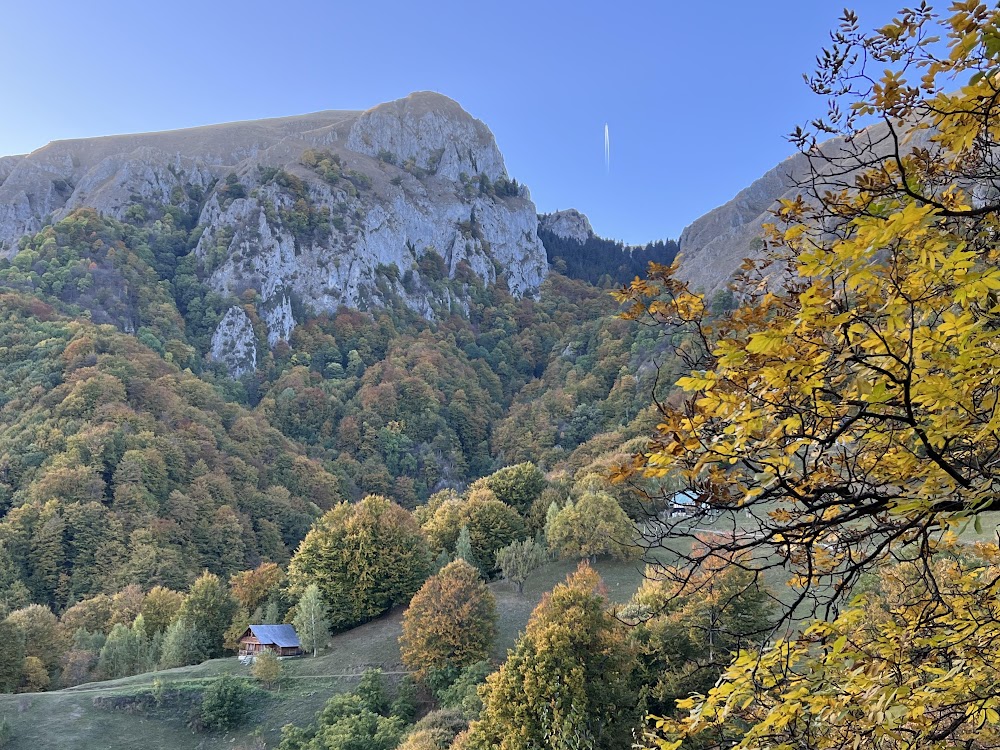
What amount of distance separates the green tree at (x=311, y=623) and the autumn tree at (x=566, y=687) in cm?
1518

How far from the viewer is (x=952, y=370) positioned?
2.61 meters

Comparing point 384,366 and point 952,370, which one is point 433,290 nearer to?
point 384,366

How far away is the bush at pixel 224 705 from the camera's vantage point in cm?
2427

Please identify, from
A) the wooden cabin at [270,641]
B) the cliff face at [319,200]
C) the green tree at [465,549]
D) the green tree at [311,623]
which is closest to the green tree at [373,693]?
the green tree at [311,623]

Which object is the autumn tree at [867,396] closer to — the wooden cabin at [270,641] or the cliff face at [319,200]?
the wooden cabin at [270,641]

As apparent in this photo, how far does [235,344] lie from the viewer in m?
94.5

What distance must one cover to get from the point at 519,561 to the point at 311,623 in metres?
11.8

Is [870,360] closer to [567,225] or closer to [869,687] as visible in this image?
[869,687]

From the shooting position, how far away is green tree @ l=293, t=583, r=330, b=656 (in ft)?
99.5

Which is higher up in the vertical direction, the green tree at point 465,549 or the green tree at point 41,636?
the green tree at point 465,549

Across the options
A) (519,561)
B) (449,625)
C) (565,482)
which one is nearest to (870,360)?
(449,625)

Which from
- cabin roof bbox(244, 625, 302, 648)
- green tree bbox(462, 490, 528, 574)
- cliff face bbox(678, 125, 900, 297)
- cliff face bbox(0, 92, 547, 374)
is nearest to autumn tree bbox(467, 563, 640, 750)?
cabin roof bbox(244, 625, 302, 648)

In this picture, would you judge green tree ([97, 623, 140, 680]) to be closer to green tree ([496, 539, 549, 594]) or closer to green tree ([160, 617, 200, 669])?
green tree ([160, 617, 200, 669])

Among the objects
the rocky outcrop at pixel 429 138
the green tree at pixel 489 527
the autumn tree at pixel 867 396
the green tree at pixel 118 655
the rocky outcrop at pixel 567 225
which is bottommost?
the green tree at pixel 118 655
